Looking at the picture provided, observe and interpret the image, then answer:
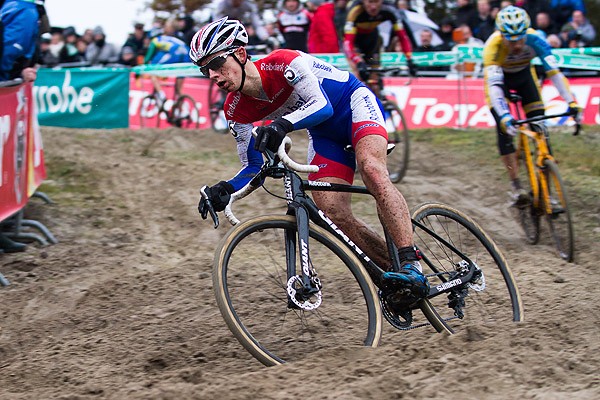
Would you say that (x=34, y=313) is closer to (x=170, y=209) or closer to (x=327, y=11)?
(x=170, y=209)

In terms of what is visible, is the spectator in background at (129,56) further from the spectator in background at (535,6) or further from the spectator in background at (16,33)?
the spectator in background at (16,33)

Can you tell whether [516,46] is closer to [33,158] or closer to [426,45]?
[33,158]

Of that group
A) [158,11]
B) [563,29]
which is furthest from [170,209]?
[158,11]

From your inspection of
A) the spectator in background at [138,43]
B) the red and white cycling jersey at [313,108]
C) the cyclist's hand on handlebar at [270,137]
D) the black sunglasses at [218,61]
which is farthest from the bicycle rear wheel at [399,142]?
the spectator in background at [138,43]

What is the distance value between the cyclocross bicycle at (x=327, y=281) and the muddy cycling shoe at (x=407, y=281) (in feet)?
0.18

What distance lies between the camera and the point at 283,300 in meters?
5.22

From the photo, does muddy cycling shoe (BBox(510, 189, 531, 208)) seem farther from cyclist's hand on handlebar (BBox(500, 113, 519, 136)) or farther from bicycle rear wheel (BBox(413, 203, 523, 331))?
bicycle rear wheel (BBox(413, 203, 523, 331))

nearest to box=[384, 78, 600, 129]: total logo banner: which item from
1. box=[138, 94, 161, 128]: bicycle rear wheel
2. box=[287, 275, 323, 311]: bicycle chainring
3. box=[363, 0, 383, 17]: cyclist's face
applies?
box=[363, 0, 383, 17]: cyclist's face

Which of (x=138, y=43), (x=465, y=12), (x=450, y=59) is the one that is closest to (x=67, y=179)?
(x=450, y=59)

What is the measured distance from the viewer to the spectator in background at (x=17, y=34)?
769cm

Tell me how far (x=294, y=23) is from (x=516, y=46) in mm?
6149

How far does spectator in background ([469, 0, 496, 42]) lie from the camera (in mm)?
13531

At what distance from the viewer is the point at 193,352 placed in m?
4.97

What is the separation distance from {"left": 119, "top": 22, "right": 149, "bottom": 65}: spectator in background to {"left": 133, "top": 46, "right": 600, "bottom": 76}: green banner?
90.8 inches
